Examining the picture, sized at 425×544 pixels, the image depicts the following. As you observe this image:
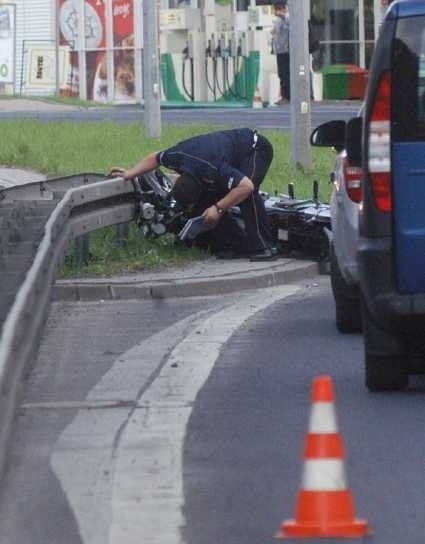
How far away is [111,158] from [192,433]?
14375mm

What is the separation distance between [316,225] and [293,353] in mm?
4403

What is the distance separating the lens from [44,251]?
38.5 feet

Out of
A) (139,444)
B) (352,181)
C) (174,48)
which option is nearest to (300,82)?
(352,181)

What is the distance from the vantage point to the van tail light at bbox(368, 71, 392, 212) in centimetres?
920

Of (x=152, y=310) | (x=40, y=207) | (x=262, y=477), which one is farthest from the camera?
(x=40, y=207)

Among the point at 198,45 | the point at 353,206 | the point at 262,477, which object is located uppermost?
the point at 198,45

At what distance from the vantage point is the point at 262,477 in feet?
25.5

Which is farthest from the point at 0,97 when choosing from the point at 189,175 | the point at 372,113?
the point at 372,113

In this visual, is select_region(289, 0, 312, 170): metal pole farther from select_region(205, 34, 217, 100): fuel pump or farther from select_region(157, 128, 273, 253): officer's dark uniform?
select_region(205, 34, 217, 100): fuel pump

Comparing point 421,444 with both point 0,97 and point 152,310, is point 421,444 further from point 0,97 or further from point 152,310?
point 0,97

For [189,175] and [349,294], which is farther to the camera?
[189,175]

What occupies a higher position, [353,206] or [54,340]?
[353,206]

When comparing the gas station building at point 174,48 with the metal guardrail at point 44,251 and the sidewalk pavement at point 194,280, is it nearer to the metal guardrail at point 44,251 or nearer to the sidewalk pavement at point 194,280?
the metal guardrail at point 44,251

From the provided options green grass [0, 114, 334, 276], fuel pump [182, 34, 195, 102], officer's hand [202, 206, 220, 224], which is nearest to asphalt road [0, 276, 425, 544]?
officer's hand [202, 206, 220, 224]
